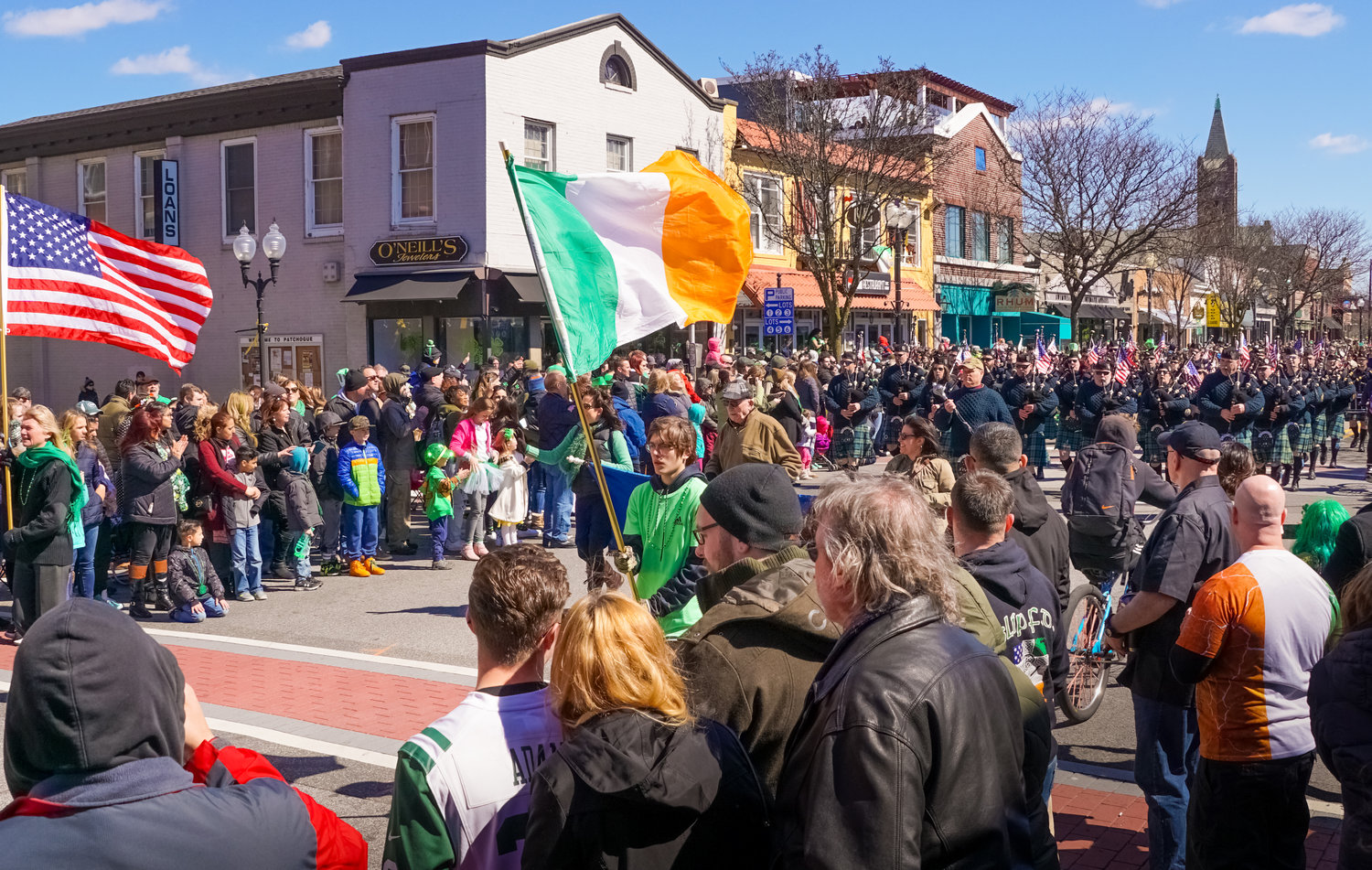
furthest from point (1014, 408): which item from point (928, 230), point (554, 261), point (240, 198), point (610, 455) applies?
point (928, 230)

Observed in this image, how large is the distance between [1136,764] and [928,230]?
36.2 m

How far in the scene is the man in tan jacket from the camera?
916cm

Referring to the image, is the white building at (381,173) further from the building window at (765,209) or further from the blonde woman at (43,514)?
the blonde woman at (43,514)

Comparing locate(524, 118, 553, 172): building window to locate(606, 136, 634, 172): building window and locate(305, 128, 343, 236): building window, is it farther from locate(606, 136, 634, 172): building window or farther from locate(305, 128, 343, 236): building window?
locate(305, 128, 343, 236): building window

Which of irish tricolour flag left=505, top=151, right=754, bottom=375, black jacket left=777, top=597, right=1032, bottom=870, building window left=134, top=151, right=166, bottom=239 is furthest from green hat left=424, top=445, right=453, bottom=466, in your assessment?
building window left=134, top=151, right=166, bottom=239

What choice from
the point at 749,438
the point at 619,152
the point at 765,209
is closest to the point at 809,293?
the point at 765,209

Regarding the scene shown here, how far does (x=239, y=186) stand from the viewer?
2567 cm

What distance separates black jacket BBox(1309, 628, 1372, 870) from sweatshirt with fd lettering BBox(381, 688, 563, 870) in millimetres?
2060

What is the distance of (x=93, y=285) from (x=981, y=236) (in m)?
38.2

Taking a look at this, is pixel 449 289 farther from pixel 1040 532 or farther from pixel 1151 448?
pixel 1040 532

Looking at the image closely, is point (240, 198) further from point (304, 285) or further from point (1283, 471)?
point (1283, 471)

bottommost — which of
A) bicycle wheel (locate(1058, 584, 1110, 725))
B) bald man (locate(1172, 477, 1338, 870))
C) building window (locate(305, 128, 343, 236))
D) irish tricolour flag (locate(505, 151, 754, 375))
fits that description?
bicycle wheel (locate(1058, 584, 1110, 725))

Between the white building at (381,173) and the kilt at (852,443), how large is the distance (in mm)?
7272

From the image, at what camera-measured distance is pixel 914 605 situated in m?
2.51
